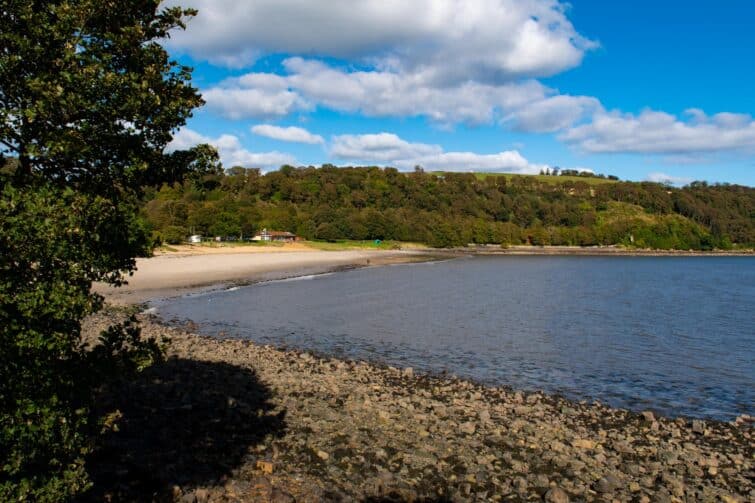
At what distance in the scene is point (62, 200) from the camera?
6.00m

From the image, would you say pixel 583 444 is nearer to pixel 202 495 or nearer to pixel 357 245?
pixel 202 495

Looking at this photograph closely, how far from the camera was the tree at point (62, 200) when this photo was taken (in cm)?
586

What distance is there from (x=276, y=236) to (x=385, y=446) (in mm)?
156697

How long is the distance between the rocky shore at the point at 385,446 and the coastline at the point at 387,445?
0.04 meters

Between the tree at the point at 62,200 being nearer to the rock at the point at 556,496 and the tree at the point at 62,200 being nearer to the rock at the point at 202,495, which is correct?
the rock at the point at 202,495

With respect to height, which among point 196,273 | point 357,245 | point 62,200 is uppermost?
point 62,200

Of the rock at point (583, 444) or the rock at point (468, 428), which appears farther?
the rock at point (468, 428)

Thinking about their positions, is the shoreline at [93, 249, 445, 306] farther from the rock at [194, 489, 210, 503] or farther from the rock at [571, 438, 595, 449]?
the rock at [571, 438, 595, 449]

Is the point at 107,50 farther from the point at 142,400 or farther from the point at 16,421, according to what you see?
the point at 142,400

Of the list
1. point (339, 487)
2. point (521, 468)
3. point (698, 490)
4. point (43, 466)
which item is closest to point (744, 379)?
point (698, 490)

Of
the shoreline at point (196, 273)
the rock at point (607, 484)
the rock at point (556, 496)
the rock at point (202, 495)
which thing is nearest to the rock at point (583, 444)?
the rock at point (607, 484)

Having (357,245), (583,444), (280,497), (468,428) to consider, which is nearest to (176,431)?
(280,497)

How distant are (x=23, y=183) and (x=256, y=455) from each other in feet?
25.4

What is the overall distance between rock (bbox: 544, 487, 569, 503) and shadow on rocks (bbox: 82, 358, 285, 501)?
→ 6304mm
